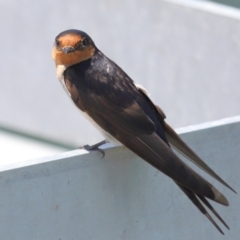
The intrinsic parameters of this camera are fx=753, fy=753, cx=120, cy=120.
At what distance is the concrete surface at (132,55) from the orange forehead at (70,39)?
199 centimetres

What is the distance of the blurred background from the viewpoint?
15.5 ft

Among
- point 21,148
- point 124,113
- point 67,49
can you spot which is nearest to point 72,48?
point 67,49

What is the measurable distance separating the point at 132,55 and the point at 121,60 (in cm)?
9

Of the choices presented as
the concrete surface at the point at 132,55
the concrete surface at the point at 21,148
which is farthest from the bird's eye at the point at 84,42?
the concrete surface at the point at 21,148

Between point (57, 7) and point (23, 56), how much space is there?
0.46 metres

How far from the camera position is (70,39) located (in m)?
2.81

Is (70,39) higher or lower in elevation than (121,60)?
higher

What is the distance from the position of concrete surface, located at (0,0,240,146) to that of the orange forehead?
6.52ft

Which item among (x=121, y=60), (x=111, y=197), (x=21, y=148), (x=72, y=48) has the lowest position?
(x=21, y=148)

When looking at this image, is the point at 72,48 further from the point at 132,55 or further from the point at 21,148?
the point at 21,148

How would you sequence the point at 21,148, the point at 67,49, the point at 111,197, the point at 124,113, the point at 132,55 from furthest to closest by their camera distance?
1. the point at 21,148
2. the point at 132,55
3. the point at 67,49
4. the point at 124,113
5. the point at 111,197

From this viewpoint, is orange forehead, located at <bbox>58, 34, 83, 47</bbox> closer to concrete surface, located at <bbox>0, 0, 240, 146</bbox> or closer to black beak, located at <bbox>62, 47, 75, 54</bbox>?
black beak, located at <bbox>62, 47, 75, 54</bbox>

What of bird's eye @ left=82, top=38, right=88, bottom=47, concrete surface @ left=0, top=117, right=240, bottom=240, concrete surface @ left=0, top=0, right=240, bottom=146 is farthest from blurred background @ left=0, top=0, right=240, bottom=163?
concrete surface @ left=0, top=117, right=240, bottom=240

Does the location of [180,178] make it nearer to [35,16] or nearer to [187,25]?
[187,25]
